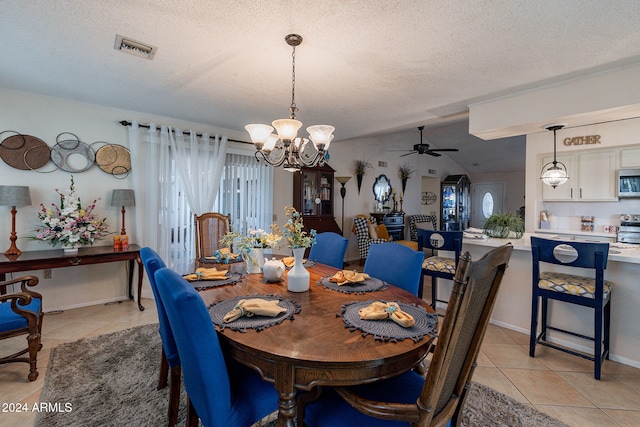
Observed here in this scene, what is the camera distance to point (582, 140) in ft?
12.6

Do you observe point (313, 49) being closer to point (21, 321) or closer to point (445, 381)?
point (445, 381)

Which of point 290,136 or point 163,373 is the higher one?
point 290,136

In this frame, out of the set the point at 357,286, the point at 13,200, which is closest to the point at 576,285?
the point at 357,286

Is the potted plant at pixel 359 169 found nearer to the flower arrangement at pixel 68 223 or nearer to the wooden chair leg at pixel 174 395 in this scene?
the flower arrangement at pixel 68 223

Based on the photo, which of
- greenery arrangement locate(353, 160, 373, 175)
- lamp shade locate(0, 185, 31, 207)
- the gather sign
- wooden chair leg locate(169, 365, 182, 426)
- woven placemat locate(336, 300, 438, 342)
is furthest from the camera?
greenery arrangement locate(353, 160, 373, 175)

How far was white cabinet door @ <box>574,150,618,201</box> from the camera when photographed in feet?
12.5

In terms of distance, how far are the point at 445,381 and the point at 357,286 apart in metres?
0.92

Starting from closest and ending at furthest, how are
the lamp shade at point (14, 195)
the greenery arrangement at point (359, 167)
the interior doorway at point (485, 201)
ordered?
the lamp shade at point (14, 195) < the greenery arrangement at point (359, 167) < the interior doorway at point (485, 201)

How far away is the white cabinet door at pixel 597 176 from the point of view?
3.82 metres

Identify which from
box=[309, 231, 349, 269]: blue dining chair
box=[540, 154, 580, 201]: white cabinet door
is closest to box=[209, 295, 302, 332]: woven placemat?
box=[309, 231, 349, 269]: blue dining chair

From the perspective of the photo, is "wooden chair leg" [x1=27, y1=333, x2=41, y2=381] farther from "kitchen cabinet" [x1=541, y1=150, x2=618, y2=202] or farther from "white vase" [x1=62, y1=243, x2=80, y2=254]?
"kitchen cabinet" [x1=541, y1=150, x2=618, y2=202]

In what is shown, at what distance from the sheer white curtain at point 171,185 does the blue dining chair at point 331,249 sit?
6.55 ft

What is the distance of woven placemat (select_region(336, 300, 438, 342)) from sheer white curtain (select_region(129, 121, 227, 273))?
317cm

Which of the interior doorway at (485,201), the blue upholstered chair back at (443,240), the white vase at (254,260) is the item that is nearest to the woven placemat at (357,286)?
the white vase at (254,260)
